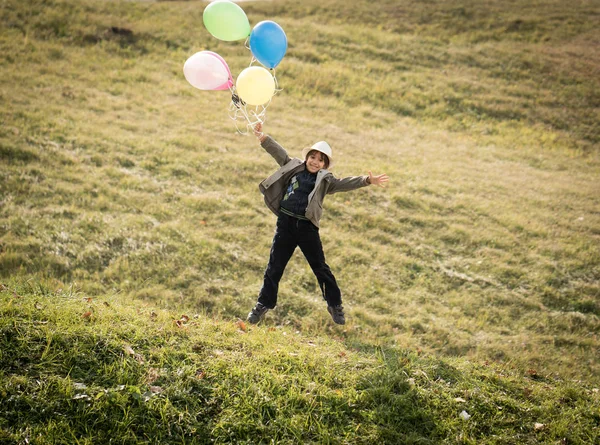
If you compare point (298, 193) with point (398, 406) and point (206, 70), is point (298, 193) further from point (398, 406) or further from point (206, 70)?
point (398, 406)

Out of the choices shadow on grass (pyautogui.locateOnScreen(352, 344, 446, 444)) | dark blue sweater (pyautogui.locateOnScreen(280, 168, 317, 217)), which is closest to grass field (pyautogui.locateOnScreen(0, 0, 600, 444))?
shadow on grass (pyautogui.locateOnScreen(352, 344, 446, 444))

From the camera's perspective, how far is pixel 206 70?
5637 mm

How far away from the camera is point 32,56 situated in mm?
16188

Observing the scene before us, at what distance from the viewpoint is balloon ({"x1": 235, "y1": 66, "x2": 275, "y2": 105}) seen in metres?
5.47

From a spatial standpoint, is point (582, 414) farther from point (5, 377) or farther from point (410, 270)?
point (5, 377)

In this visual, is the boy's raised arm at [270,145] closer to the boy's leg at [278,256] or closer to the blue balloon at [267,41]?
the boy's leg at [278,256]

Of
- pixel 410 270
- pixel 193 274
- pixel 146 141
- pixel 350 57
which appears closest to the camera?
pixel 193 274

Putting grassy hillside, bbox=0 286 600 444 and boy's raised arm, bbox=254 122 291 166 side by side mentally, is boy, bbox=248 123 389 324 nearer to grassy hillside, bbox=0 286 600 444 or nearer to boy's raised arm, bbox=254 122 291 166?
boy's raised arm, bbox=254 122 291 166

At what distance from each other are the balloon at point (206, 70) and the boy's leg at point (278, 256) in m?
1.94

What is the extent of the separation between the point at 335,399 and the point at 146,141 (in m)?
9.68

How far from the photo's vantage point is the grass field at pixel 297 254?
163 inches

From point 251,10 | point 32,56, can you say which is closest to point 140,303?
point 32,56

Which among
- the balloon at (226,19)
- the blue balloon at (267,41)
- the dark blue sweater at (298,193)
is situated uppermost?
the balloon at (226,19)

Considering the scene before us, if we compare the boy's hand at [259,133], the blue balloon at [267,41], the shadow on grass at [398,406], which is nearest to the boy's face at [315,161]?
the boy's hand at [259,133]
